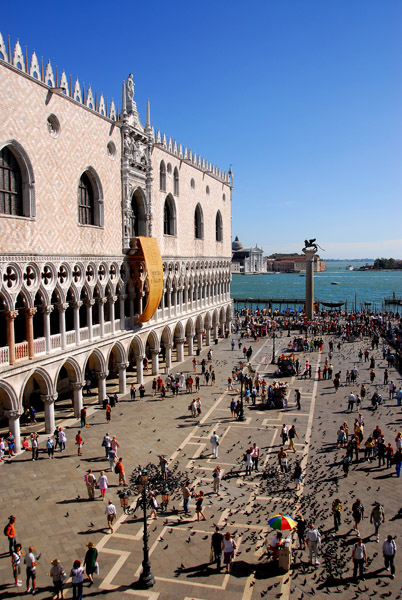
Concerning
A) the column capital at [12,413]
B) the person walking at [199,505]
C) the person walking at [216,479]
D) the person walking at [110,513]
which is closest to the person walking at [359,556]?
the person walking at [199,505]

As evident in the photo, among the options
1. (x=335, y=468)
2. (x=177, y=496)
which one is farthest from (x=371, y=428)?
(x=177, y=496)

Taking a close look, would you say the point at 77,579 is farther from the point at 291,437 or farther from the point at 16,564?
the point at 291,437

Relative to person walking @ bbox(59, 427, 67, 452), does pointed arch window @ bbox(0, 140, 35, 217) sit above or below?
above

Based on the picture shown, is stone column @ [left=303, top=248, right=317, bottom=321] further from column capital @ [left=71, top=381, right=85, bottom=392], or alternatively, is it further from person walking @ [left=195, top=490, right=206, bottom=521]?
person walking @ [left=195, top=490, right=206, bottom=521]

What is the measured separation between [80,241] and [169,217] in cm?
1184

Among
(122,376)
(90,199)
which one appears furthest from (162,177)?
(122,376)

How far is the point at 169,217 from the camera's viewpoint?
32.1 metres

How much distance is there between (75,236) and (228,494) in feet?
38.5

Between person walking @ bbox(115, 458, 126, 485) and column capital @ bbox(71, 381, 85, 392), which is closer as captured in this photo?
person walking @ bbox(115, 458, 126, 485)

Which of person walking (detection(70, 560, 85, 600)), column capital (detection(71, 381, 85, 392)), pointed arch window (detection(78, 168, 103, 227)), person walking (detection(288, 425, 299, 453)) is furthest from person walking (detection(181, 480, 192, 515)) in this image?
pointed arch window (detection(78, 168, 103, 227))

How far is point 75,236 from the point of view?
2055 centimetres

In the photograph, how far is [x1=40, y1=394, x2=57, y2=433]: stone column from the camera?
18.7 metres

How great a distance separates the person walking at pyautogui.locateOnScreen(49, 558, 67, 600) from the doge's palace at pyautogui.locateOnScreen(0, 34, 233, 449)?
7854mm

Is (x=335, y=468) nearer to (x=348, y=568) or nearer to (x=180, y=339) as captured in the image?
(x=348, y=568)
